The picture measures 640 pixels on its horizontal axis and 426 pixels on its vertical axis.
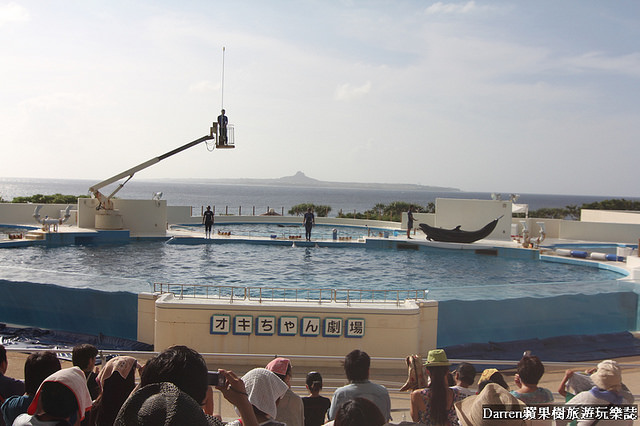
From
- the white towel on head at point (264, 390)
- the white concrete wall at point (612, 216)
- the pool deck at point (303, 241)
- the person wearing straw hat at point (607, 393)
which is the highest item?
the white concrete wall at point (612, 216)

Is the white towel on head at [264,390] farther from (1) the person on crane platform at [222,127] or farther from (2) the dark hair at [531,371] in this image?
(1) the person on crane platform at [222,127]

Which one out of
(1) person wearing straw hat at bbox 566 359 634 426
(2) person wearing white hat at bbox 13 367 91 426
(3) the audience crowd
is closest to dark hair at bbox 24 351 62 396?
(3) the audience crowd

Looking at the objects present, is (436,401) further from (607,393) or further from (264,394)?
(264,394)

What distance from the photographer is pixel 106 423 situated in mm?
2924

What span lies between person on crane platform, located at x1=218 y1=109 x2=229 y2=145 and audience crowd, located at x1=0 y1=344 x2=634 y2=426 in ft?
55.4

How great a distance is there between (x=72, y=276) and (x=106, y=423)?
6596 millimetres

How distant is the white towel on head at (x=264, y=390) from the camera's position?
2493mm

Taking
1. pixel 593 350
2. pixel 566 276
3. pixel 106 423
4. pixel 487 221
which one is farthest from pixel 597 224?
pixel 106 423

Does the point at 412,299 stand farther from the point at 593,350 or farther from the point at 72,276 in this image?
the point at 72,276

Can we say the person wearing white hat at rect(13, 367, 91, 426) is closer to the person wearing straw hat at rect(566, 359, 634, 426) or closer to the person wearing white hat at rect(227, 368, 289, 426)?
the person wearing white hat at rect(227, 368, 289, 426)

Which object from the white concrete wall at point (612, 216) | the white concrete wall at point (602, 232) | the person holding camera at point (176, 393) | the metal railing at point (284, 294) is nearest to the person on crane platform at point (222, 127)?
the metal railing at point (284, 294)

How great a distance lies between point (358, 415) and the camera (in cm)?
207

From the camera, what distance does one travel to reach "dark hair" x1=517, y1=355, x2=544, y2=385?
10.9ft

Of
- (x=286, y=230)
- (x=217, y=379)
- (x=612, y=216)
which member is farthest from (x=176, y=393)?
(x=612, y=216)
